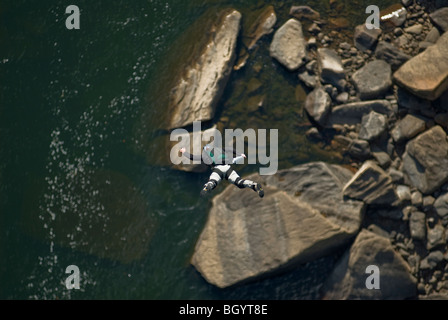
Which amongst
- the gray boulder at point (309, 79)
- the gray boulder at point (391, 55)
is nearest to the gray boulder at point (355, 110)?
the gray boulder at point (309, 79)

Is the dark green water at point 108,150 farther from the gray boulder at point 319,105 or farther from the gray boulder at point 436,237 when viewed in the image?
the gray boulder at point 436,237

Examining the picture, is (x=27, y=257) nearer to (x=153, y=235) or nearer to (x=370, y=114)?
(x=153, y=235)

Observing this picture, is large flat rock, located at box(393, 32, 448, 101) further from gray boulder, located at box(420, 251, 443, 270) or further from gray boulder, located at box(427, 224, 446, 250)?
gray boulder, located at box(420, 251, 443, 270)

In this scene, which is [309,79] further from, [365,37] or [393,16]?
[393,16]

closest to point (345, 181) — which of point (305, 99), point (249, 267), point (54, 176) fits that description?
point (305, 99)

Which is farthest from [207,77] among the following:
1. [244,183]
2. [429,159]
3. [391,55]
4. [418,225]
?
[418,225]
